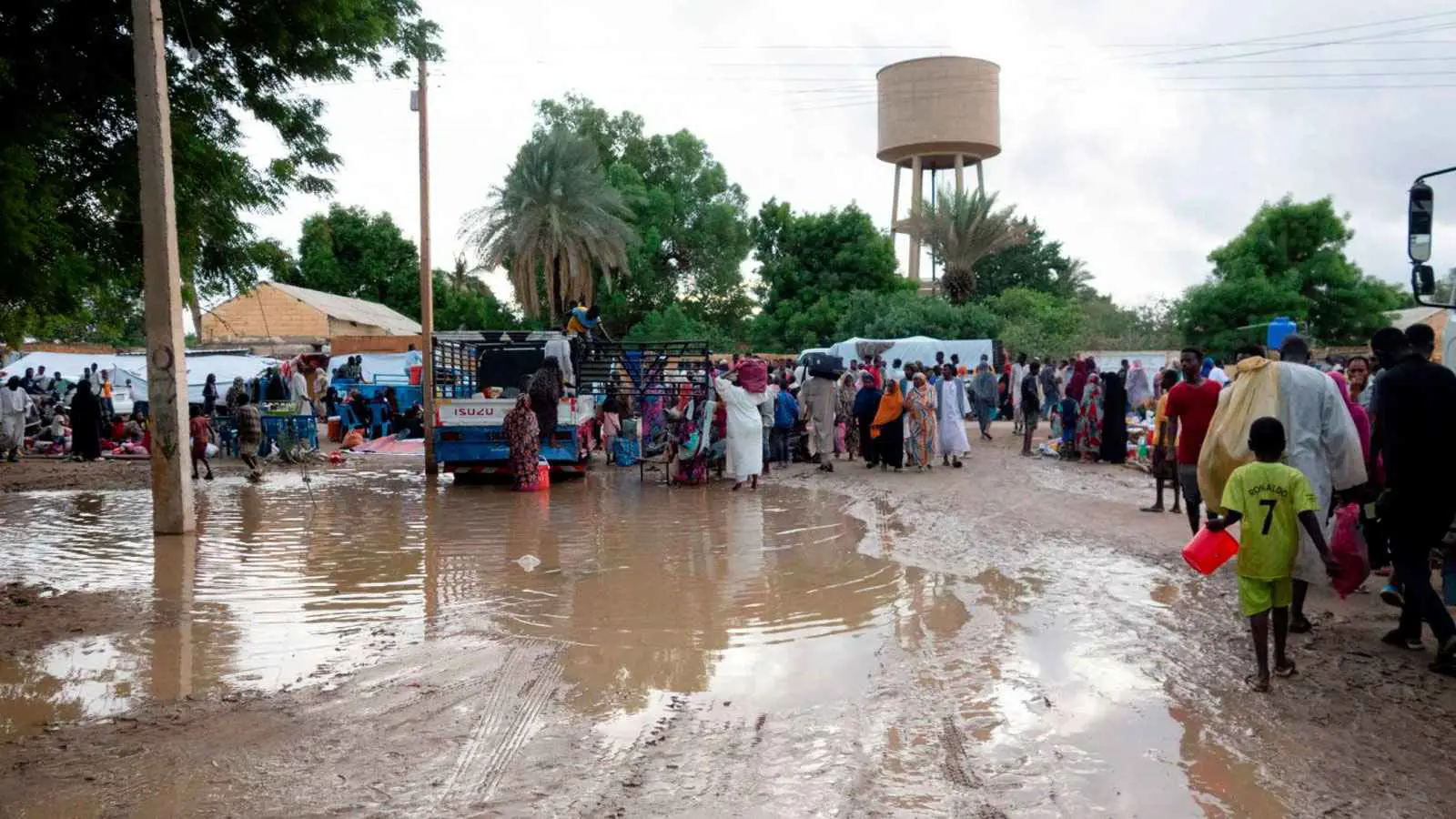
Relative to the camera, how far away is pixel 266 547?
9562mm

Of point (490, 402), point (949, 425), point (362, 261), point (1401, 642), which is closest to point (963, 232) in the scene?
point (949, 425)

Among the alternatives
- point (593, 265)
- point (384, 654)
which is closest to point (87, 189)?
point (384, 654)

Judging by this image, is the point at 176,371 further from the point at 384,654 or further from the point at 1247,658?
the point at 1247,658

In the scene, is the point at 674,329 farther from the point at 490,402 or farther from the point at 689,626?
the point at 689,626

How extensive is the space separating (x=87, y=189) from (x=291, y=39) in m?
2.90

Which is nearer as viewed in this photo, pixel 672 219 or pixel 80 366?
pixel 80 366

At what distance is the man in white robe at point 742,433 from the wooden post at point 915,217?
2587cm

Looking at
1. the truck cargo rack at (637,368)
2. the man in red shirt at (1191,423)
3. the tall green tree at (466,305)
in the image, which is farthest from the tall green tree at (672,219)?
the man in red shirt at (1191,423)

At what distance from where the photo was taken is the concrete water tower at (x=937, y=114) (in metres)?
37.3

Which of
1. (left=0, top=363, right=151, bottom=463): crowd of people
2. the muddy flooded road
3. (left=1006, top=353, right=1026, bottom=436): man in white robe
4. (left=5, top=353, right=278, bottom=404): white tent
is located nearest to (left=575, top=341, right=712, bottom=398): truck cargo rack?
the muddy flooded road

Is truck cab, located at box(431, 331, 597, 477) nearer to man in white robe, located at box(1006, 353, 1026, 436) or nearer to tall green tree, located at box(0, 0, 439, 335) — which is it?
tall green tree, located at box(0, 0, 439, 335)

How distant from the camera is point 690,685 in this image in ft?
17.5

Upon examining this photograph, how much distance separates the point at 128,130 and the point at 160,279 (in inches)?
121

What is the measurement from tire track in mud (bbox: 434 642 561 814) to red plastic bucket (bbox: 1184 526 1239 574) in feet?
11.0
